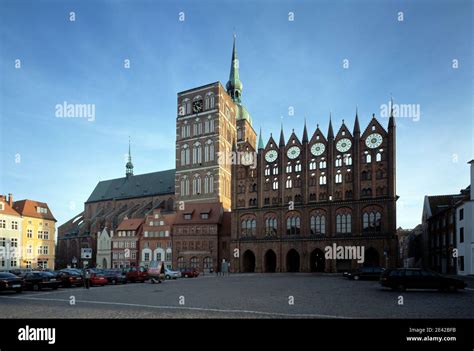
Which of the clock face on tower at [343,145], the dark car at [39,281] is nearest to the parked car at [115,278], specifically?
the dark car at [39,281]

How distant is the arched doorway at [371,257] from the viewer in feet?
177

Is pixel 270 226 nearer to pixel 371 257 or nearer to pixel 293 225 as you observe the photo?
pixel 293 225

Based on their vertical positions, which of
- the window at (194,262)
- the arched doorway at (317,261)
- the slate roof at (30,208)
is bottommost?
the window at (194,262)

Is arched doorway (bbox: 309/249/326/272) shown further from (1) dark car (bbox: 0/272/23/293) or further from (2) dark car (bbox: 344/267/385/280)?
(1) dark car (bbox: 0/272/23/293)

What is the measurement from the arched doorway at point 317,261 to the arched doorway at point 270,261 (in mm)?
6265

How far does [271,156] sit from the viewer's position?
62875mm

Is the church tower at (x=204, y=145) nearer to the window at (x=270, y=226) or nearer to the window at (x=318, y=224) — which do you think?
the window at (x=270, y=226)

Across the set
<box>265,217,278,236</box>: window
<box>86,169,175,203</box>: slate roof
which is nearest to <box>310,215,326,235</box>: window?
<box>265,217,278,236</box>: window

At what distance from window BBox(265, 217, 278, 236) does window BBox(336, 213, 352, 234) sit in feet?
31.4

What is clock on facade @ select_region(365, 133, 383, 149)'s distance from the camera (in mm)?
55281

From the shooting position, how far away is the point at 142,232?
2990 inches
